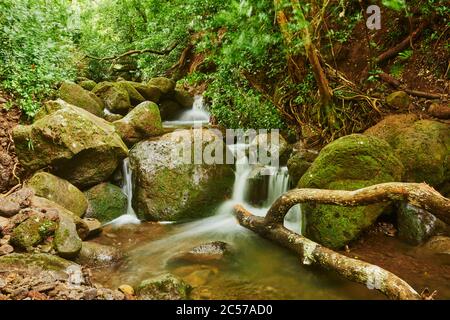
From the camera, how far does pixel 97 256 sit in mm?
4934

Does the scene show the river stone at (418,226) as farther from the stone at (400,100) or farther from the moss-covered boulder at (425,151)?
the stone at (400,100)

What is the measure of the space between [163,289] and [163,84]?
8.49 metres

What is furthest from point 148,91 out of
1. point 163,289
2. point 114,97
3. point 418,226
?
point 418,226

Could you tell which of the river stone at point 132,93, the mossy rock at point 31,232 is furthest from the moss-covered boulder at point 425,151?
the river stone at point 132,93

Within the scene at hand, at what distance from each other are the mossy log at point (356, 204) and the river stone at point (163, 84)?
7038 millimetres

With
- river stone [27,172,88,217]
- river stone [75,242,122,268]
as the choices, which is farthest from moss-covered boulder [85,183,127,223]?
river stone [75,242,122,268]

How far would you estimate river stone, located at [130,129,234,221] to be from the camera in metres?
6.73

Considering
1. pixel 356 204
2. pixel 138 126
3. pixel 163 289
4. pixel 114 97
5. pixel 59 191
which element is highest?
pixel 114 97

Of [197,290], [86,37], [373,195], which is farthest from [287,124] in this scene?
[86,37]

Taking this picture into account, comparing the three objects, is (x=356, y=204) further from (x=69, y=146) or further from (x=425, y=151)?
(x=69, y=146)

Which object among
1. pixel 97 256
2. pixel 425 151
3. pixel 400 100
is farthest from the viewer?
pixel 400 100

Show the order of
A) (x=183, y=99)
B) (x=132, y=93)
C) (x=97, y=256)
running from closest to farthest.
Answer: (x=97, y=256) < (x=132, y=93) < (x=183, y=99)
